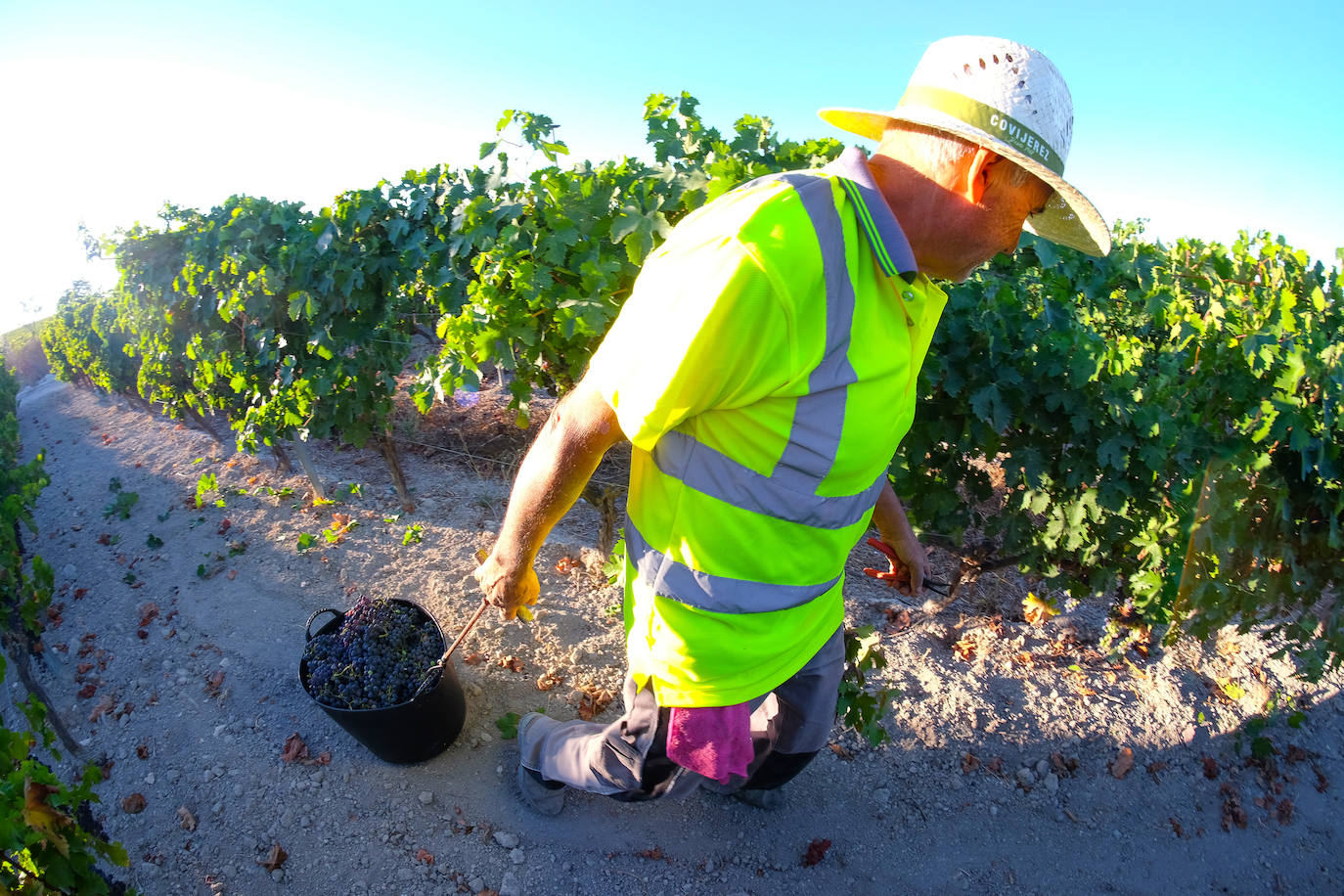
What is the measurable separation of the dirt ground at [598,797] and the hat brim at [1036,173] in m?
2.16

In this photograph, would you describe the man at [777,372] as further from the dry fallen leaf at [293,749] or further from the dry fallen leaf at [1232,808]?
the dry fallen leaf at [1232,808]

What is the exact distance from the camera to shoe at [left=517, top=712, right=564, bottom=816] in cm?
246

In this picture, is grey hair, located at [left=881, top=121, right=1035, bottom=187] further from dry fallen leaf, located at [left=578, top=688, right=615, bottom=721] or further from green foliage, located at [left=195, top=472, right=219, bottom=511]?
green foliage, located at [left=195, top=472, right=219, bottom=511]

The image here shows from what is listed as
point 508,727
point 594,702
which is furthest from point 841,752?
point 508,727

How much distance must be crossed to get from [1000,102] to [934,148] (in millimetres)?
135

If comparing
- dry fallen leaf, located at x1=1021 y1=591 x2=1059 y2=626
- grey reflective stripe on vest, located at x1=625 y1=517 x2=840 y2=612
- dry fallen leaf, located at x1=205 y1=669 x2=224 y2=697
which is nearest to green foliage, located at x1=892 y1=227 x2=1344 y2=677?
dry fallen leaf, located at x1=1021 y1=591 x2=1059 y2=626

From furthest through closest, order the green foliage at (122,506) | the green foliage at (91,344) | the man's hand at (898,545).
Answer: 1. the green foliage at (91,344)
2. the green foliage at (122,506)
3. the man's hand at (898,545)

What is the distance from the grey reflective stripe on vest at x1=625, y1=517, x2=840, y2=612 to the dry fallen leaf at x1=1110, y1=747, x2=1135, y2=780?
2.29 meters

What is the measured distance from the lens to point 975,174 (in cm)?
132

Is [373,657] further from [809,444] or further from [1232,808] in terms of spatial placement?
[1232,808]

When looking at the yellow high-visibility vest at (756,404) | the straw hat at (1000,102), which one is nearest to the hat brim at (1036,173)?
the straw hat at (1000,102)

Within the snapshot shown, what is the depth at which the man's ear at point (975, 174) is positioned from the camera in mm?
1310

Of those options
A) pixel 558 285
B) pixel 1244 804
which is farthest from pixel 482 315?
pixel 1244 804

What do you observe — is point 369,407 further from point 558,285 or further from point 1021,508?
point 1021,508
